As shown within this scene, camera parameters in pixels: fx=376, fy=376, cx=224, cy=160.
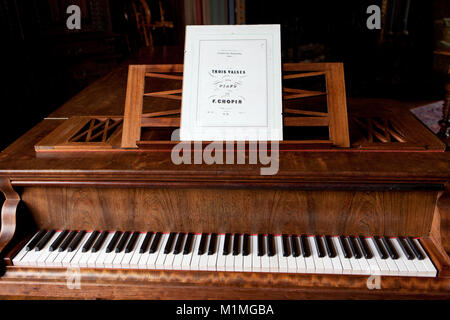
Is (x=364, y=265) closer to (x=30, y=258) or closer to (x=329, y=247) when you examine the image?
(x=329, y=247)

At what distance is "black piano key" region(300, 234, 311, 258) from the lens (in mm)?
1511

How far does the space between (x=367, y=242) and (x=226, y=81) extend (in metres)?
0.90

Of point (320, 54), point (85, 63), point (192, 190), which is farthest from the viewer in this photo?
point (320, 54)

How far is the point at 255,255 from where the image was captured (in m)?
1.52

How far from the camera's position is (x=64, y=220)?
1.66 m

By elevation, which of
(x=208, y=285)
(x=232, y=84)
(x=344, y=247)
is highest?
(x=232, y=84)

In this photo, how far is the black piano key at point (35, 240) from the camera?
62.0 inches

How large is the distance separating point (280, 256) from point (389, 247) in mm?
440

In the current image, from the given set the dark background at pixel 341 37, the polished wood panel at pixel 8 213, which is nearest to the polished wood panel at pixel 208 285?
the polished wood panel at pixel 8 213

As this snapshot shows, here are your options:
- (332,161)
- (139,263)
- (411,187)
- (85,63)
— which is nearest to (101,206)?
(139,263)

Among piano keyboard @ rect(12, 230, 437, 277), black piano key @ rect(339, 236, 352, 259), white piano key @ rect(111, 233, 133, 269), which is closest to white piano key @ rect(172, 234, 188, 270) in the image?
piano keyboard @ rect(12, 230, 437, 277)

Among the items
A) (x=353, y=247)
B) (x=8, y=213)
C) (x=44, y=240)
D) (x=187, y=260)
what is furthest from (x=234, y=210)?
(x=8, y=213)

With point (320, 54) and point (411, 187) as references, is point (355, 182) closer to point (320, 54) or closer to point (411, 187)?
point (411, 187)

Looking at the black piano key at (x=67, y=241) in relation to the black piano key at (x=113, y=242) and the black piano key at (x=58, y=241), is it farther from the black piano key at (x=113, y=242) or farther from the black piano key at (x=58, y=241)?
the black piano key at (x=113, y=242)
